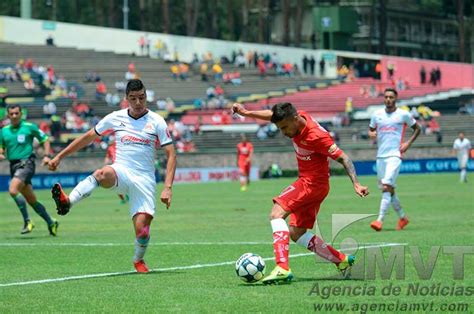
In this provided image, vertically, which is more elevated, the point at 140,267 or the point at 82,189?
the point at 82,189

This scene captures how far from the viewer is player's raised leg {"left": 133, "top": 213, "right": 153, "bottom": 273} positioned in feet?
44.5

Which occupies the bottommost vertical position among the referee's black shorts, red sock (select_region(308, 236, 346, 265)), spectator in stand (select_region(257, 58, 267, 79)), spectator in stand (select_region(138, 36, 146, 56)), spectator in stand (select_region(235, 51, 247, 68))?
red sock (select_region(308, 236, 346, 265))

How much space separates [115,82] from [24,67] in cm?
612

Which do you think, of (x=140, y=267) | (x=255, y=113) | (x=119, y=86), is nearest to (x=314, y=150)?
(x=255, y=113)

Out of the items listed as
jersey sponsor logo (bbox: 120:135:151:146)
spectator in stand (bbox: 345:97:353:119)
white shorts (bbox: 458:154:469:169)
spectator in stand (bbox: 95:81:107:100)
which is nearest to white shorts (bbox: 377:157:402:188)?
jersey sponsor logo (bbox: 120:135:151:146)

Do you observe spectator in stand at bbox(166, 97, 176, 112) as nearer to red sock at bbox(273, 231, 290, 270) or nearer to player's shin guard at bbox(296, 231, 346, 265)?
player's shin guard at bbox(296, 231, 346, 265)

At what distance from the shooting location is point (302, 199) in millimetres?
12352

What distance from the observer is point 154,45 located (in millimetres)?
85312

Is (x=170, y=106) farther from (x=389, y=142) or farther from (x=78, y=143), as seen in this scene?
(x=78, y=143)

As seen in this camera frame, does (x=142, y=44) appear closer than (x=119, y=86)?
No

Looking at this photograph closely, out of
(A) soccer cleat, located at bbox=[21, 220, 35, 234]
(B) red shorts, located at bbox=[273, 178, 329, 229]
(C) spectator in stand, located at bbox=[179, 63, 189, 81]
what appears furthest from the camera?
(C) spectator in stand, located at bbox=[179, 63, 189, 81]

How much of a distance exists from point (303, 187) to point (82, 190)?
2.70 m

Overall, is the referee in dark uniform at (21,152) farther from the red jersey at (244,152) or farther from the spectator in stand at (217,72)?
the spectator in stand at (217,72)

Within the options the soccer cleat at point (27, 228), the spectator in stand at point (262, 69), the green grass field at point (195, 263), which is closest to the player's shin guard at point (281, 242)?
the green grass field at point (195, 263)
